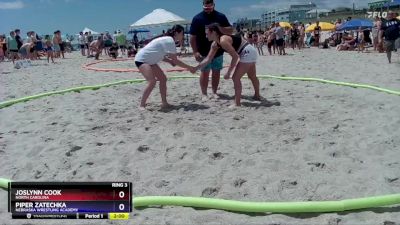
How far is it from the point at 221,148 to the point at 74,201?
2.04m

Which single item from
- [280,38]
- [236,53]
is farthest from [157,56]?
[280,38]

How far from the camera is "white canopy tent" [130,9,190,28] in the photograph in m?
22.8

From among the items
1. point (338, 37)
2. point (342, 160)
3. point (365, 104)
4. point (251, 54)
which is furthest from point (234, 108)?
point (338, 37)

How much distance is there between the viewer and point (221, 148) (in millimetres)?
4863

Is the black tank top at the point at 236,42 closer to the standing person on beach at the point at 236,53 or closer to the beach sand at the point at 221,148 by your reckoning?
the standing person on beach at the point at 236,53

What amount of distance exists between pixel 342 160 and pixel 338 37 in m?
22.1

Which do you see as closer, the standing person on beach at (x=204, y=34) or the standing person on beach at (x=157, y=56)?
the standing person on beach at (x=157, y=56)

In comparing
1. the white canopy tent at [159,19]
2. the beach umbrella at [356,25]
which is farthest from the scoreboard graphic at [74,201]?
the beach umbrella at [356,25]

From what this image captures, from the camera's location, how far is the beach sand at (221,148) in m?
3.74

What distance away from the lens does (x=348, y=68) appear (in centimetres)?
1221

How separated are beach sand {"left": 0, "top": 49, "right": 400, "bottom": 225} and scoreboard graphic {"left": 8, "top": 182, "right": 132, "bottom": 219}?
0.44 feet

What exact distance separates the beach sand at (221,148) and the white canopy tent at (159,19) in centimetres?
1537

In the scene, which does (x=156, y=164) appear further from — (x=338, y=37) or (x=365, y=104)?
(x=338, y=37)

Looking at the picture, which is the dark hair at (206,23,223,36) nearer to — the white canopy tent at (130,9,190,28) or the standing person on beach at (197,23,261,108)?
the standing person on beach at (197,23,261,108)
